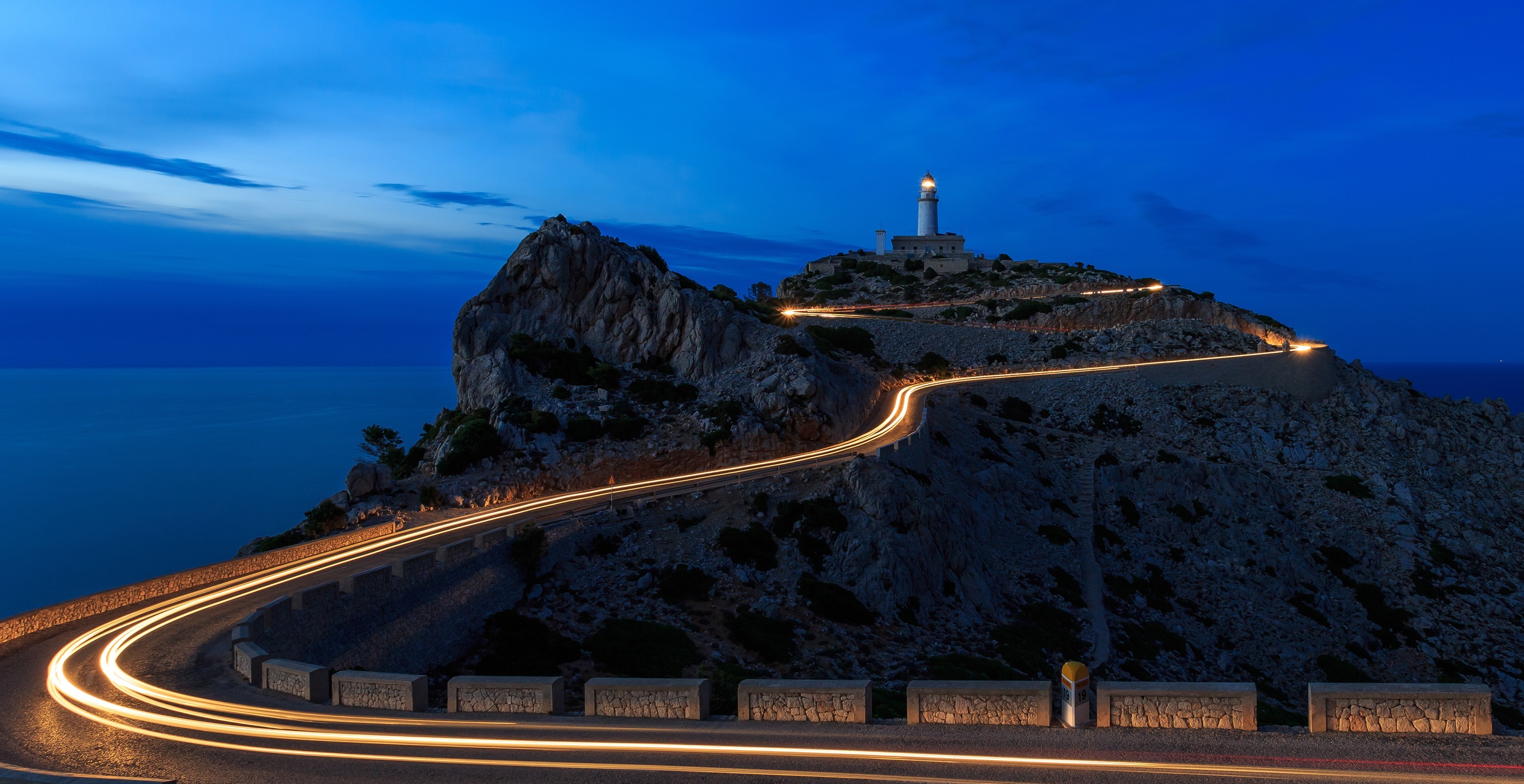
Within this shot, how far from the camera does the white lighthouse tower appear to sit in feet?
412

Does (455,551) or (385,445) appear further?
(385,445)

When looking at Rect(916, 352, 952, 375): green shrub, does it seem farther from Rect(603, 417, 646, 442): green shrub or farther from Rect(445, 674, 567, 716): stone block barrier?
Rect(445, 674, 567, 716): stone block barrier

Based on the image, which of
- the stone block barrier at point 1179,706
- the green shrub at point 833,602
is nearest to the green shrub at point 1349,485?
the green shrub at point 833,602

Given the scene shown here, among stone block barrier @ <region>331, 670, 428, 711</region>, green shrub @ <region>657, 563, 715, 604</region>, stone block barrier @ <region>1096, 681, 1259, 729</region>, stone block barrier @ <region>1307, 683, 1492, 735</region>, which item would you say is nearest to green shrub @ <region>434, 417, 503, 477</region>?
green shrub @ <region>657, 563, 715, 604</region>

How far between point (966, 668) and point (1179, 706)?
1557cm

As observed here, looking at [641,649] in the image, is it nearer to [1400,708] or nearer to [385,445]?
[1400,708]

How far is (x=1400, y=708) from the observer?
12.9m

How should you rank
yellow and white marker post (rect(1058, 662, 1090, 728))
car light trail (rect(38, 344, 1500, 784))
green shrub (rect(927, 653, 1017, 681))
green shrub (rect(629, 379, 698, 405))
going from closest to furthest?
car light trail (rect(38, 344, 1500, 784)) < yellow and white marker post (rect(1058, 662, 1090, 728)) < green shrub (rect(927, 653, 1017, 681)) < green shrub (rect(629, 379, 698, 405))

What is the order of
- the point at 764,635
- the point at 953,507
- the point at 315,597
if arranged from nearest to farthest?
the point at 315,597
the point at 764,635
the point at 953,507

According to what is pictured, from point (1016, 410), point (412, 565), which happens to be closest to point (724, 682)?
point (412, 565)

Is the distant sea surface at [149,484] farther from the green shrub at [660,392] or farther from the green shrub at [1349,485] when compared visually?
the green shrub at [1349,485]

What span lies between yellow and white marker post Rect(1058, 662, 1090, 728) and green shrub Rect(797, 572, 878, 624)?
17804 mm

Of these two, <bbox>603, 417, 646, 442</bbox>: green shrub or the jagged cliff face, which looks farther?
the jagged cliff face

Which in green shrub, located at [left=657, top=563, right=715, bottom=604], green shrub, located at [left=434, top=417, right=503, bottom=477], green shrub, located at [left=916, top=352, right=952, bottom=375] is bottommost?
green shrub, located at [left=657, top=563, right=715, bottom=604]
